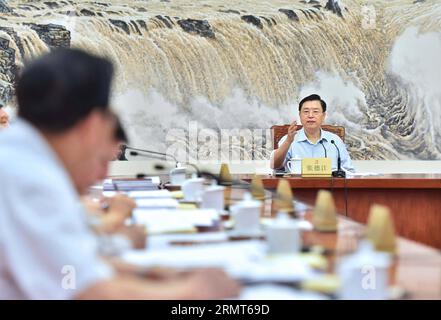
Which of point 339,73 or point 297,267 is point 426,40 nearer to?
point 339,73

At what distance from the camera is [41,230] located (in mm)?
1023

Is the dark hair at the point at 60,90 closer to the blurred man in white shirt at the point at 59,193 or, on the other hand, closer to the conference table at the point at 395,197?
the blurred man in white shirt at the point at 59,193

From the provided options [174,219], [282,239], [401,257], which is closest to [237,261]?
[282,239]

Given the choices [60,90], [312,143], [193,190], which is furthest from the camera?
[312,143]

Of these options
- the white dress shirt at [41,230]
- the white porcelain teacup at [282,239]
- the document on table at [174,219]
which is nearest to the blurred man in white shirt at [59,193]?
the white dress shirt at [41,230]

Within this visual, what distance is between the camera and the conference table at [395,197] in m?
4.26

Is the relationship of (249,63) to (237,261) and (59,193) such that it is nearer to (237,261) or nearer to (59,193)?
Result: (237,261)

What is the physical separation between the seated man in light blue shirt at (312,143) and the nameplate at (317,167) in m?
0.43

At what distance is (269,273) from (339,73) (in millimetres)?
5351

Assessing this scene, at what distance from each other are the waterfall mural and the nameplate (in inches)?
74.2

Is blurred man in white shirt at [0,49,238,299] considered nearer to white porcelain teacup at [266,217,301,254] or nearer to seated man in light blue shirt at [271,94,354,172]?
white porcelain teacup at [266,217,301,254]

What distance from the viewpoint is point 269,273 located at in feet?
4.16

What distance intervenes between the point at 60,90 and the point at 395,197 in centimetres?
358

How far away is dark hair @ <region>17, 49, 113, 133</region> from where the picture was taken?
1.13 metres
